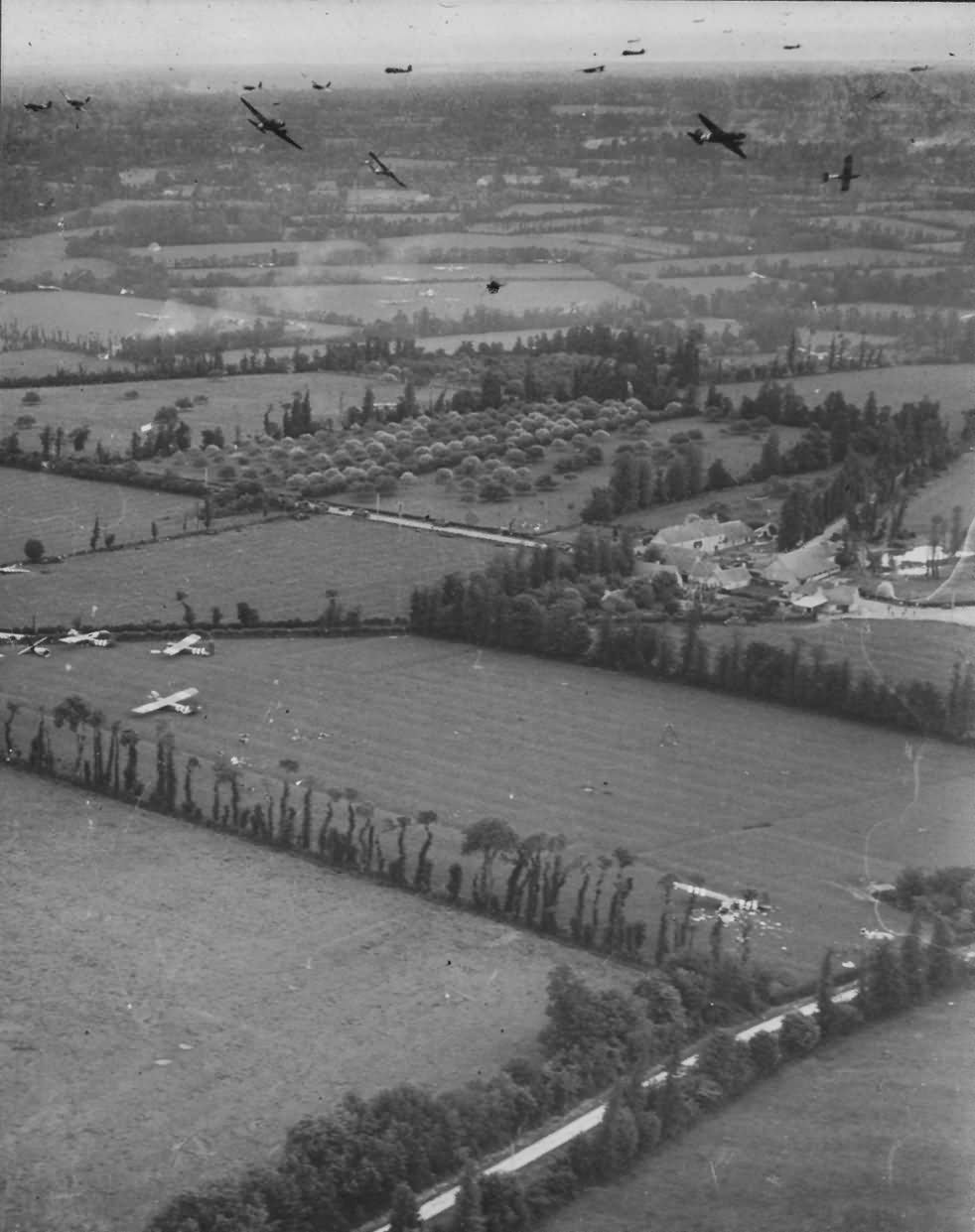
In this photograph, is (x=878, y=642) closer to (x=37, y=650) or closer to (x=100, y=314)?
(x=37, y=650)

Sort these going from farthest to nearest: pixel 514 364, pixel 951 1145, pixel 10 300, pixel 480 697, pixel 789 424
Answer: pixel 514 364 < pixel 10 300 < pixel 789 424 < pixel 480 697 < pixel 951 1145

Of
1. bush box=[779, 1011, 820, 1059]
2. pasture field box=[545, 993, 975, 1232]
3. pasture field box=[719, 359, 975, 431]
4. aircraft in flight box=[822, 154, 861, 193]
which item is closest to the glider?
bush box=[779, 1011, 820, 1059]

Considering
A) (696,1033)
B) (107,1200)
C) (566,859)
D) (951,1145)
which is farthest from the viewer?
(566,859)

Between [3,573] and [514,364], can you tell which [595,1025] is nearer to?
[3,573]

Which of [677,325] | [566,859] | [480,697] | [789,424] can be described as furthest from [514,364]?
[566,859]

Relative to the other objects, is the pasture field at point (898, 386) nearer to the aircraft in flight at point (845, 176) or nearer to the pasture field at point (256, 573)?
the aircraft in flight at point (845, 176)

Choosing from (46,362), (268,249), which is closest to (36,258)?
(46,362)

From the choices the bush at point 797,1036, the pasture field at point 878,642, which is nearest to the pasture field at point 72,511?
the pasture field at point 878,642
